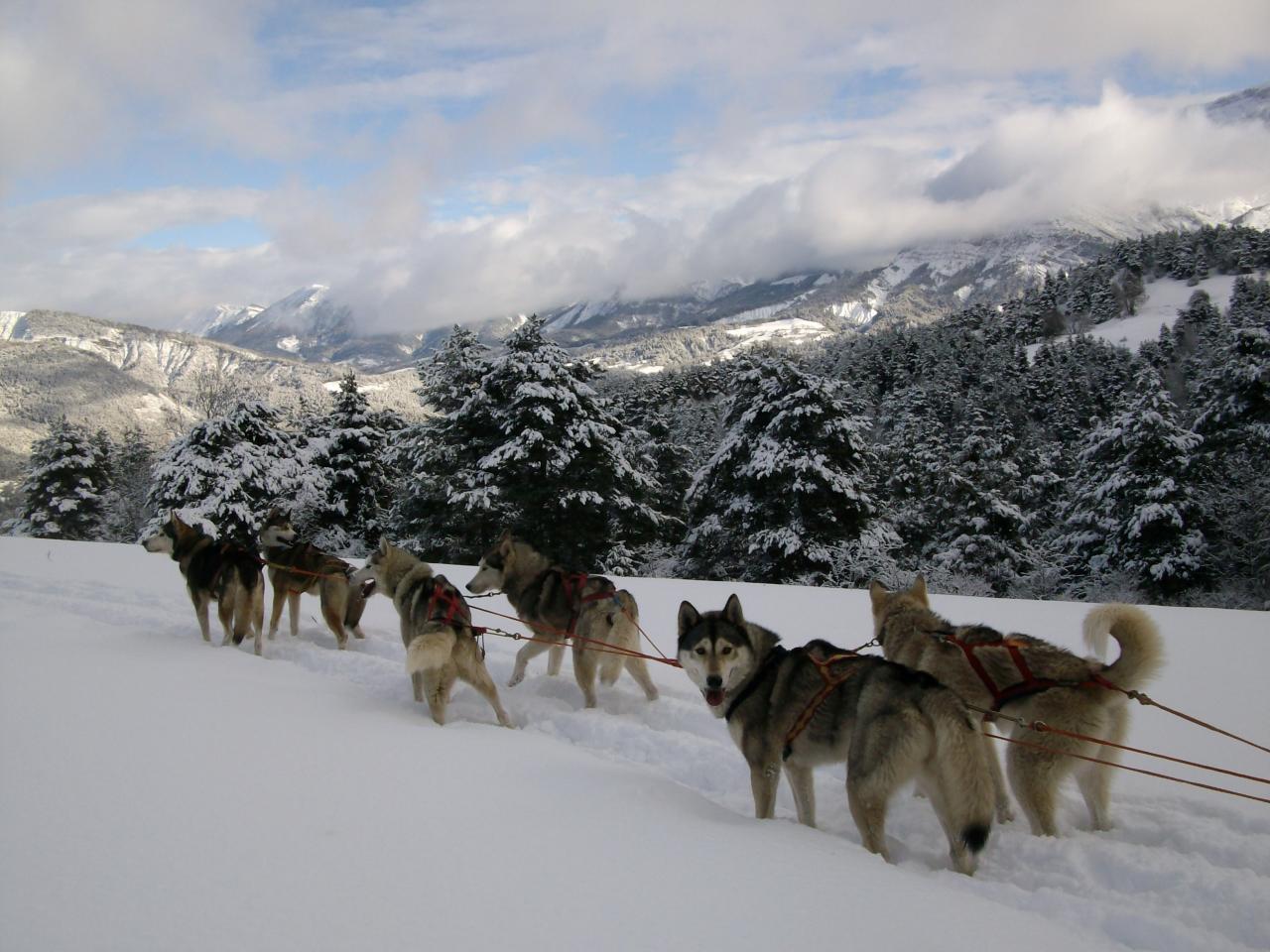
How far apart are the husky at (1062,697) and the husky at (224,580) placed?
26.5ft

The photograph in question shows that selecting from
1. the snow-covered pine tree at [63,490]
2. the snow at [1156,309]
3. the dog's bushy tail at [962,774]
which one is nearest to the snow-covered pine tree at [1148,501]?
the dog's bushy tail at [962,774]

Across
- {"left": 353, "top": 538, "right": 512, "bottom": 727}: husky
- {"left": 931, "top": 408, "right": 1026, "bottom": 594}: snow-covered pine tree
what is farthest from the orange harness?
{"left": 931, "top": 408, "right": 1026, "bottom": 594}: snow-covered pine tree

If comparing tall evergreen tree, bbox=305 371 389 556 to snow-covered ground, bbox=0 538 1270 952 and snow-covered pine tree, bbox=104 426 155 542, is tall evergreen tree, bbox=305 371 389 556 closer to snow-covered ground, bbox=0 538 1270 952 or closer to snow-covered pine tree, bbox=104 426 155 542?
snow-covered pine tree, bbox=104 426 155 542

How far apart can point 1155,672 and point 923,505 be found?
31668mm

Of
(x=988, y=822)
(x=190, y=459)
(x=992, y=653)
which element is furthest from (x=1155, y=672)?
(x=190, y=459)

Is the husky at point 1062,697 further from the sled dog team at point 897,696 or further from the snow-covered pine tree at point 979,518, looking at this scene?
the snow-covered pine tree at point 979,518

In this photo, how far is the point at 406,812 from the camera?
12.7ft

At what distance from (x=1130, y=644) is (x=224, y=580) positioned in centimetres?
956

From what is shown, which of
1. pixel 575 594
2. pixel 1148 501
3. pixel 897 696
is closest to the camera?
pixel 897 696

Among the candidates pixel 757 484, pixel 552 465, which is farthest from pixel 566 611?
pixel 757 484

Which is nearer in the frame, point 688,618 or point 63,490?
point 688,618

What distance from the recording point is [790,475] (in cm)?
2303

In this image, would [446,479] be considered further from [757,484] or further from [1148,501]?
[1148,501]

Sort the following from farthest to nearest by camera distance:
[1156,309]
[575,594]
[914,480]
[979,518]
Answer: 1. [1156,309]
2. [914,480]
3. [979,518]
4. [575,594]
